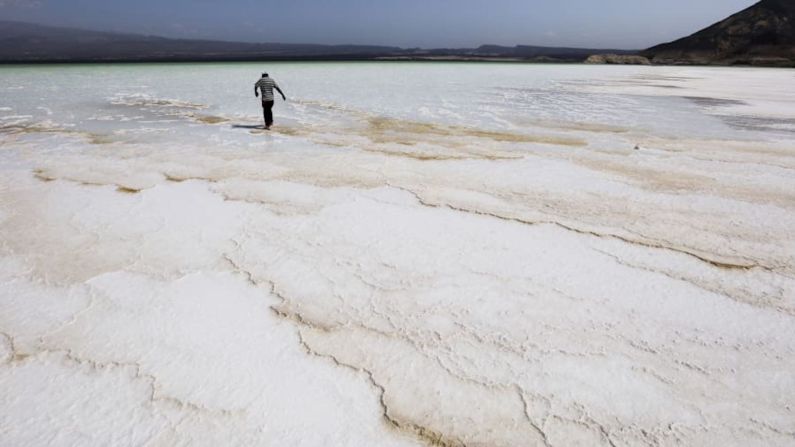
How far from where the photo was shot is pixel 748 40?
8306 cm

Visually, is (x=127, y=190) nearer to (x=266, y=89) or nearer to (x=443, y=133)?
(x=266, y=89)

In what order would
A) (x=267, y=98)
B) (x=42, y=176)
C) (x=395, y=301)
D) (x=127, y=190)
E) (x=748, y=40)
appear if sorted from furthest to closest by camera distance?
(x=748, y=40) < (x=267, y=98) < (x=42, y=176) < (x=127, y=190) < (x=395, y=301)

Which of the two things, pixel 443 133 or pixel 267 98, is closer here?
pixel 443 133

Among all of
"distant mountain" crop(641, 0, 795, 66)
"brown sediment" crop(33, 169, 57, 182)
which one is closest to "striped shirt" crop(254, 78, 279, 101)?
"brown sediment" crop(33, 169, 57, 182)

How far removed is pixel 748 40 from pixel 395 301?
106m

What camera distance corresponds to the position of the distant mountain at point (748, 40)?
77.0 metres

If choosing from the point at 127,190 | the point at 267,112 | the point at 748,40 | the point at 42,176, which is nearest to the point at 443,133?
the point at 267,112

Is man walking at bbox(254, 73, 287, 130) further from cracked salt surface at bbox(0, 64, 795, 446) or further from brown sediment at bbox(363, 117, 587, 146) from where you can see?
cracked salt surface at bbox(0, 64, 795, 446)

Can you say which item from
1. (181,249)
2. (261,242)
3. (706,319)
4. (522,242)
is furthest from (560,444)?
(181,249)

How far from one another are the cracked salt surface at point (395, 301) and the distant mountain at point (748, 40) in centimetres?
8624

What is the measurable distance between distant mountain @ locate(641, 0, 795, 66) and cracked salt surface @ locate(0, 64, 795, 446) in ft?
283

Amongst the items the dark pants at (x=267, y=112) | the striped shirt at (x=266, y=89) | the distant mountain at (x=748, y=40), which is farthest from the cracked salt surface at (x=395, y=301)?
the distant mountain at (x=748, y=40)

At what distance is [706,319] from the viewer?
2.96 m

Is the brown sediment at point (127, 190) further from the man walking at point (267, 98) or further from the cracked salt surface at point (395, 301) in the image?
the man walking at point (267, 98)
